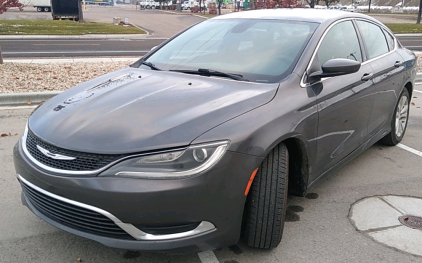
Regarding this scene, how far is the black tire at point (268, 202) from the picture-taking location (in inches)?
105

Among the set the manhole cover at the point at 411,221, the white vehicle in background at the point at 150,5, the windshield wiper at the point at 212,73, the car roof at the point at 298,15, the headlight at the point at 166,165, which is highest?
the white vehicle in background at the point at 150,5

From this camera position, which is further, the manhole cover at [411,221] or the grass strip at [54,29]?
the grass strip at [54,29]

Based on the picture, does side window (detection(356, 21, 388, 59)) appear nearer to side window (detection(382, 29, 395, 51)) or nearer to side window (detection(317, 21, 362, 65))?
side window (detection(382, 29, 395, 51))

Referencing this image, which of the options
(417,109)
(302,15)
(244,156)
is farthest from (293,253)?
(417,109)

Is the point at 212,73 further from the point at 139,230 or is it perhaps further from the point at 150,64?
the point at 139,230

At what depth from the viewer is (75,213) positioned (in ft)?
7.93

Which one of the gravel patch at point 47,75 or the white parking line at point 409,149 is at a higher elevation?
the gravel patch at point 47,75

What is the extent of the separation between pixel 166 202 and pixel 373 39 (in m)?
3.30

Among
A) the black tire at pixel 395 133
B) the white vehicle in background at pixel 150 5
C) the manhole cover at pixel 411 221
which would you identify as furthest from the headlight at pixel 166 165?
the white vehicle in background at pixel 150 5

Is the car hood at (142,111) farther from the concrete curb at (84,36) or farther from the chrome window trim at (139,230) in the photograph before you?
the concrete curb at (84,36)

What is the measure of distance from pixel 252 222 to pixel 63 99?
168 cm

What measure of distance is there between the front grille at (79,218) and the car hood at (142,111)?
34 centimetres

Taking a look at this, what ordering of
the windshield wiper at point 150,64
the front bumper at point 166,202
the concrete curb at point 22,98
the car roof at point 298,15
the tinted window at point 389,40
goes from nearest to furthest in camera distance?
the front bumper at point 166,202, the windshield wiper at point 150,64, the car roof at point 298,15, the tinted window at point 389,40, the concrete curb at point 22,98

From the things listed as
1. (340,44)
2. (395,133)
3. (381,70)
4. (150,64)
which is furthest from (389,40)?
(150,64)
